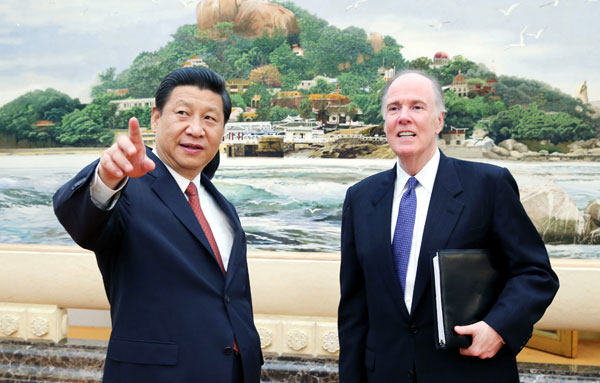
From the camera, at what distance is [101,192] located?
1306mm

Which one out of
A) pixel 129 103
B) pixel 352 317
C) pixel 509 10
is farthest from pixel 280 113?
pixel 352 317

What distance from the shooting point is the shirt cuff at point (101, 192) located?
4.26 feet

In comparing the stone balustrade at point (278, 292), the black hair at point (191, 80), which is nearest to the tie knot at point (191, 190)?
the black hair at point (191, 80)

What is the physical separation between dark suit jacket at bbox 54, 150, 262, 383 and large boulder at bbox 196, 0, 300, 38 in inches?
105

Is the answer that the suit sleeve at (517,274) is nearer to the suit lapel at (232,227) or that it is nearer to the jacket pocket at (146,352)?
the suit lapel at (232,227)

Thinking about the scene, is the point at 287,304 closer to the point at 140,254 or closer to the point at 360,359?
the point at 360,359

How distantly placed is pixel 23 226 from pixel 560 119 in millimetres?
4247

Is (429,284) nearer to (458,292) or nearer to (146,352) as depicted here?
(458,292)

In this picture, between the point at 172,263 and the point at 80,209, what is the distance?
1.10ft

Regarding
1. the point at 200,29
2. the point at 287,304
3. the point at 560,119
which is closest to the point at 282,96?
the point at 200,29

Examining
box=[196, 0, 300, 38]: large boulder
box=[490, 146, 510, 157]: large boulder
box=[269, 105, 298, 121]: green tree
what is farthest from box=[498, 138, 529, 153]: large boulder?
box=[196, 0, 300, 38]: large boulder

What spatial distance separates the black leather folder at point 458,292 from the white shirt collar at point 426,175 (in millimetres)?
333

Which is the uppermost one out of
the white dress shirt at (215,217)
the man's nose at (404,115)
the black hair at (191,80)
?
the black hair at (191,80)

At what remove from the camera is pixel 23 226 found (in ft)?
13.2
